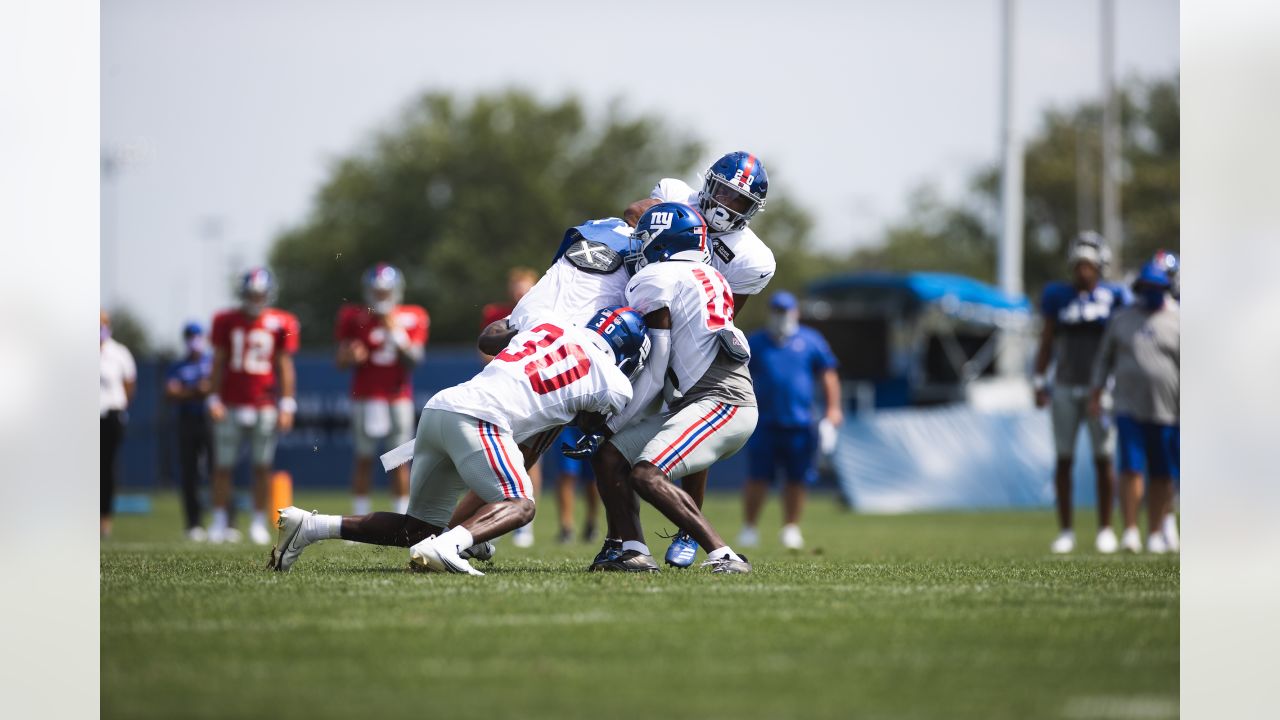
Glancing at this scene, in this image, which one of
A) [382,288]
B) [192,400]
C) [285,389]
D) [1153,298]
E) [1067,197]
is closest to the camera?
[1153,298]

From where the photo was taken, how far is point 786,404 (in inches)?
471

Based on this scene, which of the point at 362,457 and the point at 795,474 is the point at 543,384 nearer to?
the point at 795,474

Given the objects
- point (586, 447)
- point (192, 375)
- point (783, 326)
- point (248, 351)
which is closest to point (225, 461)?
point (248, 351)

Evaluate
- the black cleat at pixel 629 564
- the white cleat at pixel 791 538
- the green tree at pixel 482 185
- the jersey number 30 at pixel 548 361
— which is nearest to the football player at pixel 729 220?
the black cleat at pixel 629 564

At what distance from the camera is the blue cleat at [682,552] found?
6668mm

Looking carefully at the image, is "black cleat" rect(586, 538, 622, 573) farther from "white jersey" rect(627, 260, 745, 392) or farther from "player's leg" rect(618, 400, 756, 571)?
"white jersey" rect(627, 260, 745, 392)

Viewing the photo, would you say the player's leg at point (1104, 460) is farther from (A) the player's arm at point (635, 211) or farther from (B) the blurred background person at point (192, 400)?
(B) the blurred background person at point (192, 400)

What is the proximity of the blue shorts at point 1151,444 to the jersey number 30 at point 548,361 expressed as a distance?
17.2 feet

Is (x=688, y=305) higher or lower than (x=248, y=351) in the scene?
higher

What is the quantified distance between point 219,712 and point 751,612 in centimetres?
202

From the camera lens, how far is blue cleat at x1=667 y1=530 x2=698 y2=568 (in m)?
6.67

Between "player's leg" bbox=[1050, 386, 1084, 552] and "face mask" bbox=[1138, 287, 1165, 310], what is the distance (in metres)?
0.83

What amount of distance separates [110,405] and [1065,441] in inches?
307
